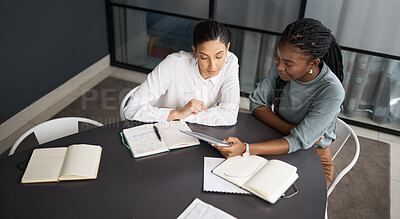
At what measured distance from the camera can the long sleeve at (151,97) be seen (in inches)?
71.1

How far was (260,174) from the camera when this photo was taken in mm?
1491

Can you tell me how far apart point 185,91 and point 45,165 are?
0.85 meters

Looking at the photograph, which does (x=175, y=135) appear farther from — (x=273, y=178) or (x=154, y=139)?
(x=273, y=178)

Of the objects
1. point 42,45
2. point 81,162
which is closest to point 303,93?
point 81,162

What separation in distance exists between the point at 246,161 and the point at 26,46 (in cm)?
221

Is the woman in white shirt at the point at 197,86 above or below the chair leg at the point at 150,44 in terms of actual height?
above

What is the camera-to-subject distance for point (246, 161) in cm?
158

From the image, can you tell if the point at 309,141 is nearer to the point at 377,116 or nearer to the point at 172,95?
the point at 172,95

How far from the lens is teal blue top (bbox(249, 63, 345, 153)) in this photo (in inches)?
65.9

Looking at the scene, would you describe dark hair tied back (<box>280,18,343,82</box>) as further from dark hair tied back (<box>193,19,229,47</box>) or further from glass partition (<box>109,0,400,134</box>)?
glass partition (<box>109,0,400,134</box>)

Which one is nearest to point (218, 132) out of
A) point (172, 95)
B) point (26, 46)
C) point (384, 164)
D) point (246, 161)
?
point (246, 161)

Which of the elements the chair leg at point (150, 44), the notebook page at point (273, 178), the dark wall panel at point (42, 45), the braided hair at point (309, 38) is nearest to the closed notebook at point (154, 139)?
A: the notebook page at point (273, 178)

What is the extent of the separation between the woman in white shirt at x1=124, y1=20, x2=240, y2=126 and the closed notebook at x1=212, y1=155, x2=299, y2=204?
0.32m

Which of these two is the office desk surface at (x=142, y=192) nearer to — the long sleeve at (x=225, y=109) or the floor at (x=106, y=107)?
the long sleeve at (x=225, y=109)
